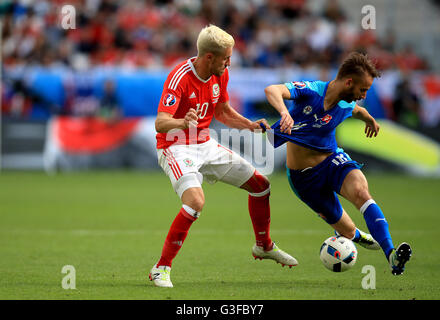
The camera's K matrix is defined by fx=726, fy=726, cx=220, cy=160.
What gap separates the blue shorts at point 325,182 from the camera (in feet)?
21.9

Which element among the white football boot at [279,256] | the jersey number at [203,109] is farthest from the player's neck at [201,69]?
the white football boot at [279,256]

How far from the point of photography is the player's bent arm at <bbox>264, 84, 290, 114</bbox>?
20.3 feet

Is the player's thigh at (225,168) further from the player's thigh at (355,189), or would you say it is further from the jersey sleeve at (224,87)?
the player's thigh at (355,189)

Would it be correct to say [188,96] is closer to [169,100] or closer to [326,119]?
[169,100]

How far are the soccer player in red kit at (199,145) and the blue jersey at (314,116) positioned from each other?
434 millimetres

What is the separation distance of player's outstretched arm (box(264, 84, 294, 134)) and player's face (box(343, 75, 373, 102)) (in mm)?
545

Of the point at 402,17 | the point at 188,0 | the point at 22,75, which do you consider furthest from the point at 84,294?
the point at 402,17

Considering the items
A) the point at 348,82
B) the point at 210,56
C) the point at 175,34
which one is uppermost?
the point at 210,56

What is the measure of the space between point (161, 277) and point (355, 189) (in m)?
1.87

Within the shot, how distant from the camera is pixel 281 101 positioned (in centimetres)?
624

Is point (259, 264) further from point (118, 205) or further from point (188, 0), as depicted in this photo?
point (188, 0)

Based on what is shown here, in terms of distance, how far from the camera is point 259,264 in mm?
7555

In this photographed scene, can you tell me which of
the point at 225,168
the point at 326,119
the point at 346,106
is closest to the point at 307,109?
the point at 326,119

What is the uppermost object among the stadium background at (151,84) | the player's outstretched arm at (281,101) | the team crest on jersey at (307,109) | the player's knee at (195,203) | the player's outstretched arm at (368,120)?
the player's outstretched arm at (281,101)
